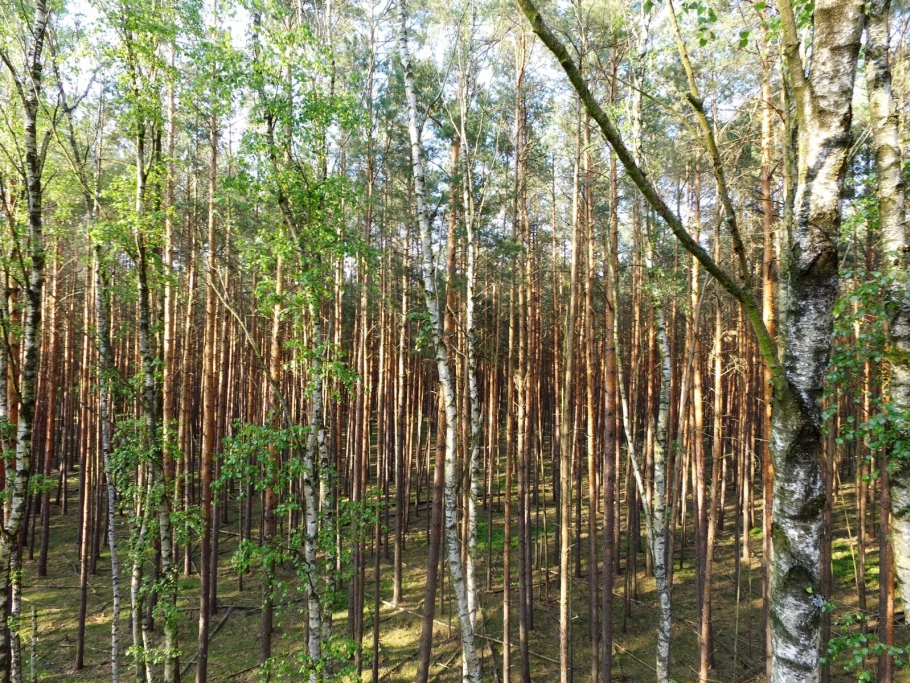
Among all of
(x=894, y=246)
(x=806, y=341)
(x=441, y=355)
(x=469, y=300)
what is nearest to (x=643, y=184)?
(x=806, y=341)

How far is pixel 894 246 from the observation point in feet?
9.64

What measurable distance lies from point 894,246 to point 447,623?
11.6m

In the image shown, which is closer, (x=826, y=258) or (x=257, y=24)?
(x=826, y=258)

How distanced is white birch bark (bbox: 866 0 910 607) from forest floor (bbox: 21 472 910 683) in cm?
760

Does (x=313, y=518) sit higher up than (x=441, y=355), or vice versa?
(x=441, y=355)

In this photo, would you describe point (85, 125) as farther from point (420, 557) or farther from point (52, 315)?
point (420, 557)

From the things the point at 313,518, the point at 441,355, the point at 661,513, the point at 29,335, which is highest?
the point at 29,335

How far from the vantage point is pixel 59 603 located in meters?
12.3

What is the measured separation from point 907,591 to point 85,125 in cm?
1302

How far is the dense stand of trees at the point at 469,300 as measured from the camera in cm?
182

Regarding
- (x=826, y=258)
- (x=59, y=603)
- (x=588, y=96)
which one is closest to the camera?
(x=588, y=96)

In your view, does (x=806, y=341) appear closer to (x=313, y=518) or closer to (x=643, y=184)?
(x=643, y=184)

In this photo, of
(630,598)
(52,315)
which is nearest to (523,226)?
(630,598)

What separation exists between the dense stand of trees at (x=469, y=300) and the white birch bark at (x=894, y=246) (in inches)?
0.8
